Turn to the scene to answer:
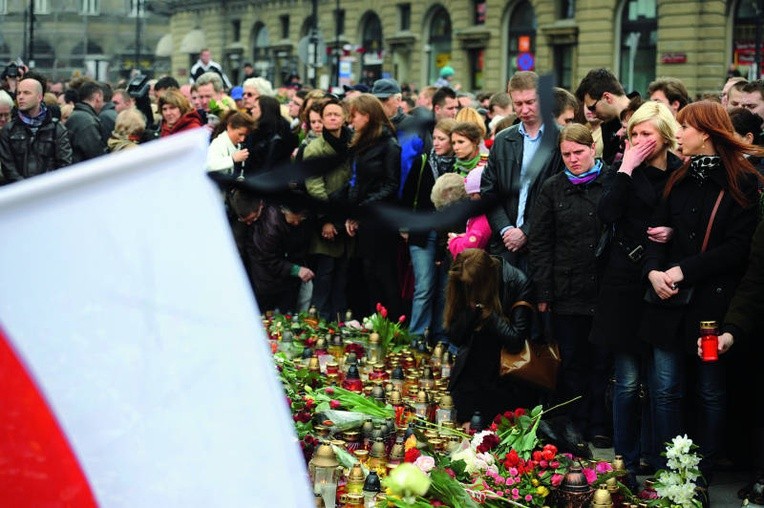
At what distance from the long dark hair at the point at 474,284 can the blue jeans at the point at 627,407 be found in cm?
103

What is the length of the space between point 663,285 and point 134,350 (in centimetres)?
520

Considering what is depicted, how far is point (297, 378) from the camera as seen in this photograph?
7.20m

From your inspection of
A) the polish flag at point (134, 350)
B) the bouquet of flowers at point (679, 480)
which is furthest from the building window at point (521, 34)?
the polish flag at point (134, 350)

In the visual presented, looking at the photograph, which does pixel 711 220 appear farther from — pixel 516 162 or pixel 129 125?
pixel 129 125

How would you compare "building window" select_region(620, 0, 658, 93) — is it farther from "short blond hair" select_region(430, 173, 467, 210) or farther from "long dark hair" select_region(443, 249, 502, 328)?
"long dark hair" select_region(443, 249, 502, 328)

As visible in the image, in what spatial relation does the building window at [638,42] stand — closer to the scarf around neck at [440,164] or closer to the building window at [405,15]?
the building window at [405,15]

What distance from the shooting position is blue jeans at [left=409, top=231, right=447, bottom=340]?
32.6ft

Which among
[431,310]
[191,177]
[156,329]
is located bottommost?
[431,310]

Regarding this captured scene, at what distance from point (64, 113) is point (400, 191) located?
745 centimetres

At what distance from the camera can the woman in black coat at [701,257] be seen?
6.37 m

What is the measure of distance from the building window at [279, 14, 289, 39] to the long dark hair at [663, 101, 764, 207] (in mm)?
56935

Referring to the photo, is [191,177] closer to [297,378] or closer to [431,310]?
[297,378]

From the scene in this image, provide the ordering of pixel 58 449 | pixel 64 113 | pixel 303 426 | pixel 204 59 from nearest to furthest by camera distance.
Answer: pixel 58 449 → pixel 303 426 → pixel 64 113 → pixel 204 59

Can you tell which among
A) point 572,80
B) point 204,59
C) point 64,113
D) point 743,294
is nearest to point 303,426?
point 743,294
